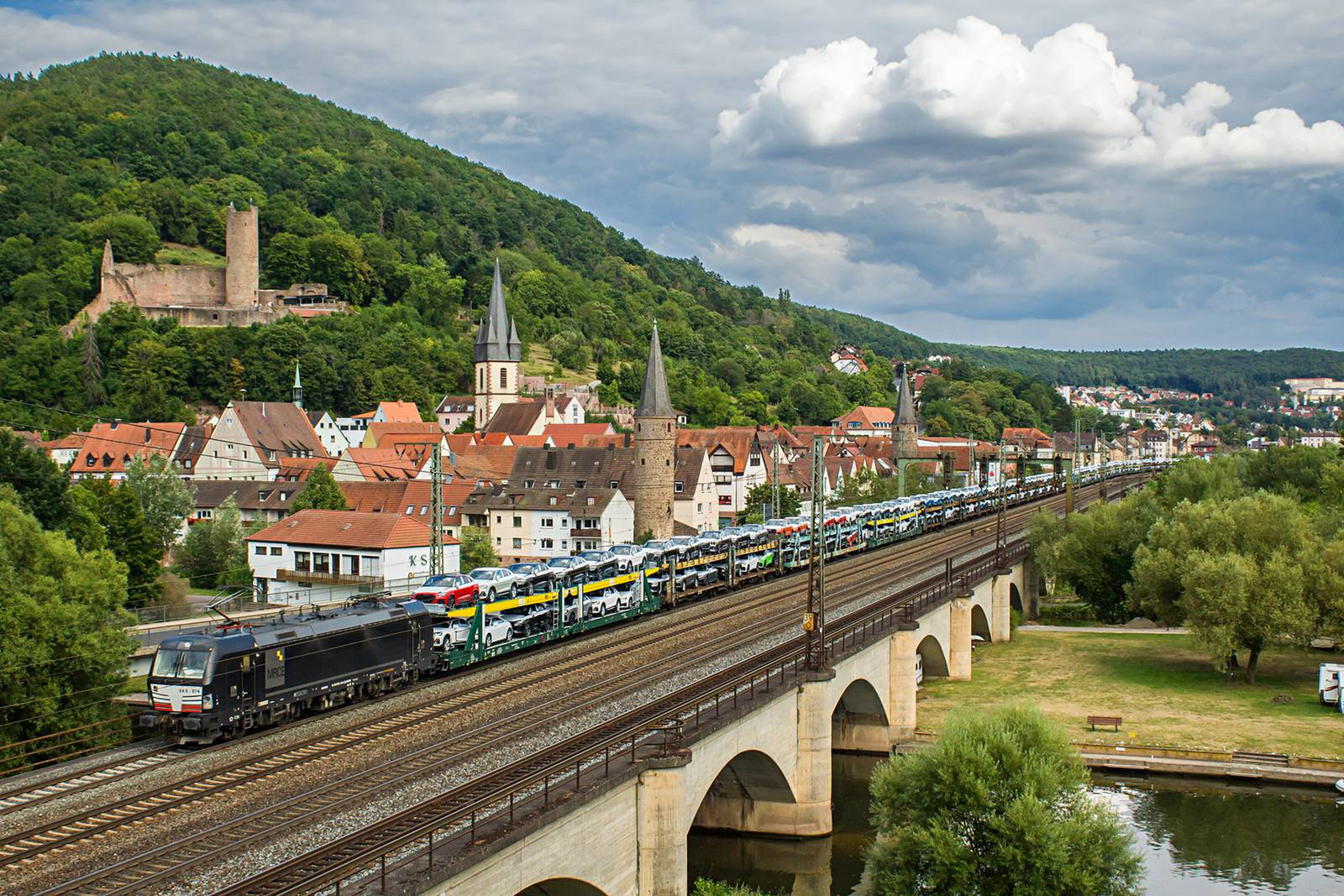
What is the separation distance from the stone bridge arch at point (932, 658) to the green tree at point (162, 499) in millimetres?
47899

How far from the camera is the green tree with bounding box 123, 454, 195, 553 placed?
76.5 metres

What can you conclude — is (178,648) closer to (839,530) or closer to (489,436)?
(839,530)

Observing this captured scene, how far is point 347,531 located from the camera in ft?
224

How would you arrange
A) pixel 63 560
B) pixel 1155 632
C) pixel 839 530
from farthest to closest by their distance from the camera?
pixel 839 530
pixel 1155 632
pixel 63 560

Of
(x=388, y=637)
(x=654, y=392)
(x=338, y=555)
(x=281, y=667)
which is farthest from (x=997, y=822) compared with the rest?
(x=654, y=392)

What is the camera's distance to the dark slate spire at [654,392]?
286 ft

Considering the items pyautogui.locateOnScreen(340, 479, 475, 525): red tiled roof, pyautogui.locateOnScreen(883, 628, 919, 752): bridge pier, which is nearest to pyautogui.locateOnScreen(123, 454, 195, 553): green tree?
pyautogui.locateOnScreen(340, 479, 475, 525): red tiled roof

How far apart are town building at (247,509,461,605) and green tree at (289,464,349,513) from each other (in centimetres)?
908

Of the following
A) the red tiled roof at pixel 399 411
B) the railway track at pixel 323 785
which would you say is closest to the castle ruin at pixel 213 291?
the red tiled roof at pixel 399 411

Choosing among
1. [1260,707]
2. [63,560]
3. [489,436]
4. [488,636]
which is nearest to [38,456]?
[63,560]

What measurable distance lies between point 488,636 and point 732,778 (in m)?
9.31

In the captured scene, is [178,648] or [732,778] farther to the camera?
[732,778]

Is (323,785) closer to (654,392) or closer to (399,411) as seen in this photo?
(654,392)

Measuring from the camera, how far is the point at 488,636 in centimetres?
3909
